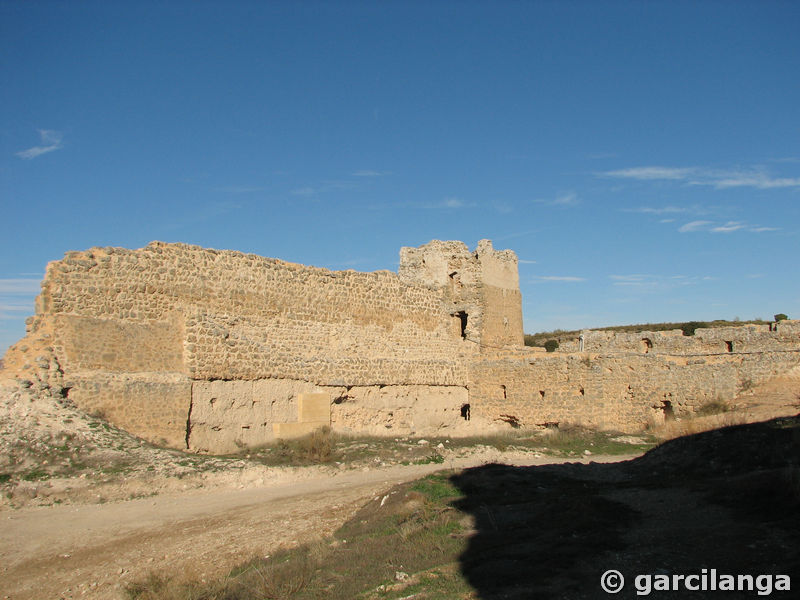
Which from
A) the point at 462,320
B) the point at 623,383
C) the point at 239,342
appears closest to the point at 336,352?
the point at 239,342

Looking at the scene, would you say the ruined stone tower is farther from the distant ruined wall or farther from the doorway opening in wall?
the distant ruined wall

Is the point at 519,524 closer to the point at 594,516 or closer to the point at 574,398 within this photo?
the point at 594,516

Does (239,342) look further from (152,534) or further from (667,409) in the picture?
(667,409)

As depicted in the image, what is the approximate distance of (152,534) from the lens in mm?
8031

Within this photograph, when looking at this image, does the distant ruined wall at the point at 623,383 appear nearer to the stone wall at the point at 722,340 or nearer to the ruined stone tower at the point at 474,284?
the stone wall at the point at 722,340

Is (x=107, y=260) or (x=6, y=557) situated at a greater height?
(x=107, y=260)

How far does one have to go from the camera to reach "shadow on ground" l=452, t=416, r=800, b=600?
5266 millimetres

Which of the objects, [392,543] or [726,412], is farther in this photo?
[726,412]

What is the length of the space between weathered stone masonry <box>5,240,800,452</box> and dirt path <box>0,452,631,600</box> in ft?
9.83

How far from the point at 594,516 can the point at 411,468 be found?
615 cm

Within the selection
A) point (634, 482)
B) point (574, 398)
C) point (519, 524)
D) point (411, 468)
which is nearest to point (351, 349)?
point (411, 468)

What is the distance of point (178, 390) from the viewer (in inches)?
486

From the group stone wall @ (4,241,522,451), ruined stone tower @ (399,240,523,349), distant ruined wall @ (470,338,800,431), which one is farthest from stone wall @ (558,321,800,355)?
stone wall @ (4,241,522,451)

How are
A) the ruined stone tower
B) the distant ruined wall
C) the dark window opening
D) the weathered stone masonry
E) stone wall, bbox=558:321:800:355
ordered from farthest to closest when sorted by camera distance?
the ruined stone tower
stone wall, bbox=558:321:800:355
the dark window opening
the distant ruined wall
the weathered stone masonry
